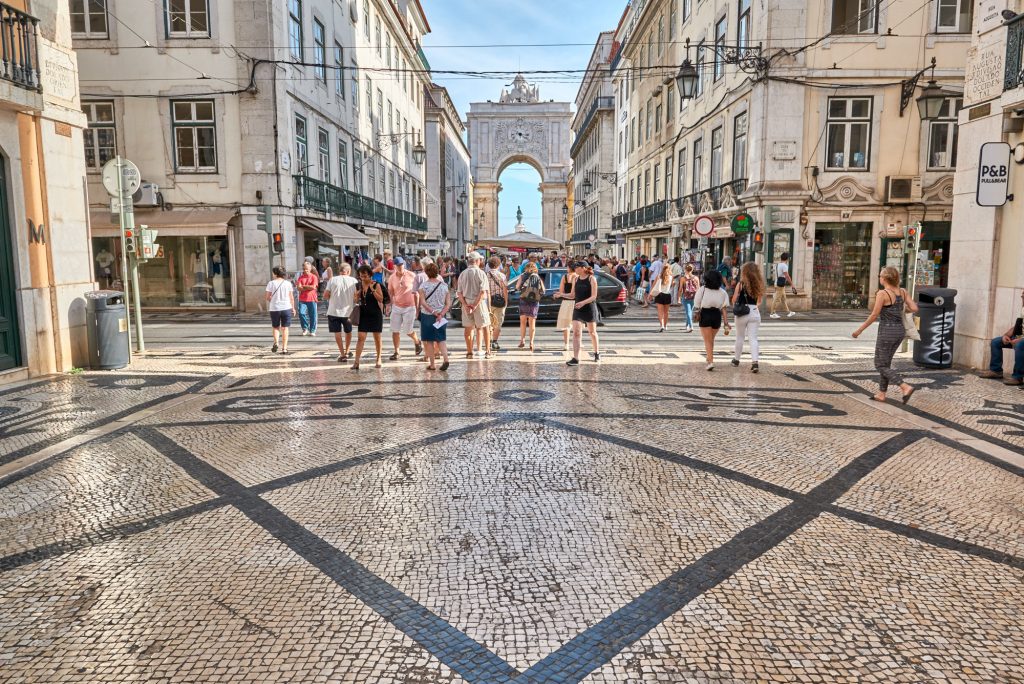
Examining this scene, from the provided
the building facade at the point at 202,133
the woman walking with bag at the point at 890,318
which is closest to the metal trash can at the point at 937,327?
the woman walking with bag at the point at 890,318

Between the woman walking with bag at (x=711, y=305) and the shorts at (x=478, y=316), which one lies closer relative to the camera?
the woman walking with bag at (x=711, y=305)

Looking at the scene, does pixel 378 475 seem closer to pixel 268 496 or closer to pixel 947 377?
pixel 268 496

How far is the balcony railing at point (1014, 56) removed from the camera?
9.27 m

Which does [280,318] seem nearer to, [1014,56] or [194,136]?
[194,136]

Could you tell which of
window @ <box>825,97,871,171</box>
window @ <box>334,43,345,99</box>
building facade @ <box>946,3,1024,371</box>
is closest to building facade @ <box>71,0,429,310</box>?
window @ <box>334,43,345,99</box>

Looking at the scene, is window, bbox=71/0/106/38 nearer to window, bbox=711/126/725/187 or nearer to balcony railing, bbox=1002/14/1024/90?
window, bbox=711/126/725/187

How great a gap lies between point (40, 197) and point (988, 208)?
44.2 ft

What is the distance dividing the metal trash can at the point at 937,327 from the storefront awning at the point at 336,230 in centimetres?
1752

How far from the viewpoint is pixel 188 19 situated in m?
20.0

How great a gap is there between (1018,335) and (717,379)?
3.73 metres

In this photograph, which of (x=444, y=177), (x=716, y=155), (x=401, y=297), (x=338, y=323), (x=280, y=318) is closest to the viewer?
(x=401, y=297)

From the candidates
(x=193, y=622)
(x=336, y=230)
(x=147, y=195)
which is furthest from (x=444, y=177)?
(x=193, y=622)

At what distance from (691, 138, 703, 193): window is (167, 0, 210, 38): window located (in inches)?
699

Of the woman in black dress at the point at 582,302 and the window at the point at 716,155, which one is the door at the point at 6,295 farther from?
the window at the point at 716,155
